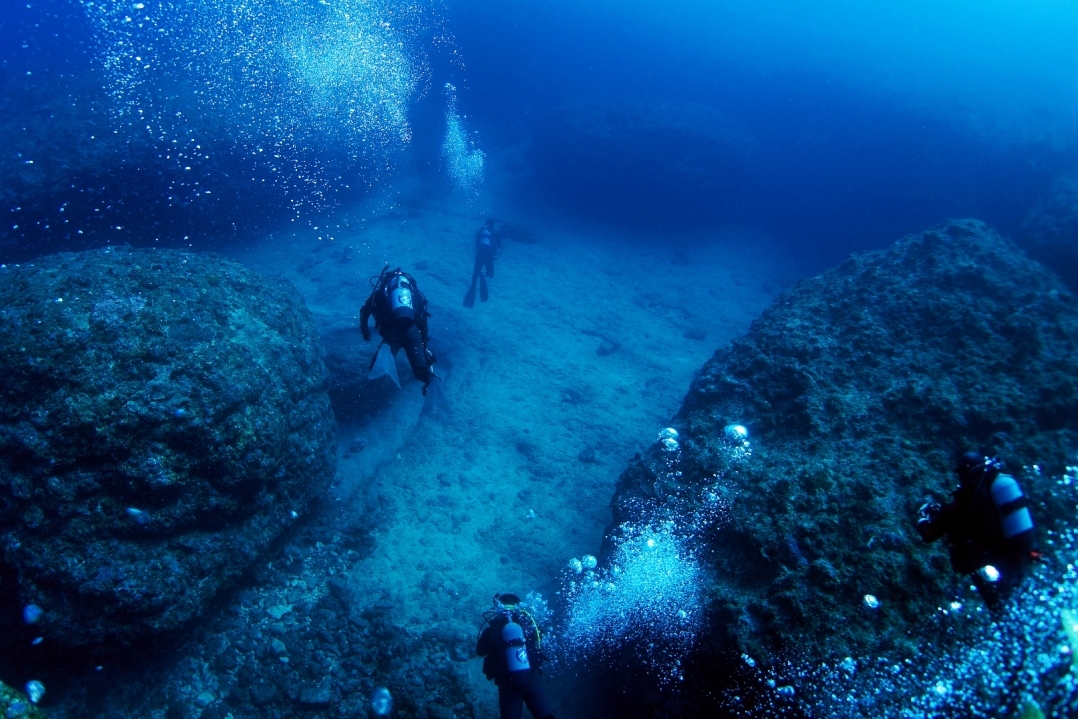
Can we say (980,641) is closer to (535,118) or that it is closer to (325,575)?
(325,575)

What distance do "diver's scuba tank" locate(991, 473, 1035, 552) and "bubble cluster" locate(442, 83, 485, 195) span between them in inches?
766

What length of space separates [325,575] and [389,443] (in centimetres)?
233

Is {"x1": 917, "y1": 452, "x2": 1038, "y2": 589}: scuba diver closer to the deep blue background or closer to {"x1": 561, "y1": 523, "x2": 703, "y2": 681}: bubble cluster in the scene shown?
{"x1": 561, "y1": 523, "x2": 703, "y2": 681}: bubble cluster

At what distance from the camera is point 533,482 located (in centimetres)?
721

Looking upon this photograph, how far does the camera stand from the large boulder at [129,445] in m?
3.92

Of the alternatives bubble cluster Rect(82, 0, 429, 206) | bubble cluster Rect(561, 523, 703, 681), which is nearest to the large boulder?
bubble cluster Rect(561, 523, 703, 681)

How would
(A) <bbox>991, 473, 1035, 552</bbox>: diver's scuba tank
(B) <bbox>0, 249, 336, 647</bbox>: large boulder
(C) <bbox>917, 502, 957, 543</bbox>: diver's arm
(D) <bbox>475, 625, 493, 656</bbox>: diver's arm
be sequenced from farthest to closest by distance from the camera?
(D) <bbox>475, 625, 493, 656</bbox>: diver's arm < (B) <bbox>0, 249, 336, 647</bbox>: large boulder < (C) <bbox>917, 502, 957, 543</bbox>: diver's arm < (A) <bbox>991, 473, 1035, 552</bbox>: diver's scuba tank

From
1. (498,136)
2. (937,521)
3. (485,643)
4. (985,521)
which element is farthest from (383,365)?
(498,136)

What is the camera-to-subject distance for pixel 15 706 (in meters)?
2.27

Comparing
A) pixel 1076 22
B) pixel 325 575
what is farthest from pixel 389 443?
pixel 1076 22

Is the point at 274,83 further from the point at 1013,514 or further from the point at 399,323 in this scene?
the point at 1013,514

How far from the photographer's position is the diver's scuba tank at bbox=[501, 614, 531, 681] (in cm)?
396

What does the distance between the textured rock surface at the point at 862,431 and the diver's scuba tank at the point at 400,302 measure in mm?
3075

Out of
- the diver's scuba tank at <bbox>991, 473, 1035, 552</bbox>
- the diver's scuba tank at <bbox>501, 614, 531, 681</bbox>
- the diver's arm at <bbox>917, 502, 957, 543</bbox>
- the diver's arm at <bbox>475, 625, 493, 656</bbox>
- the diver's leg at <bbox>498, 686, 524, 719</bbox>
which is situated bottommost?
the diver's leg at <bbox>498, 686, 524, 719</bbox>
